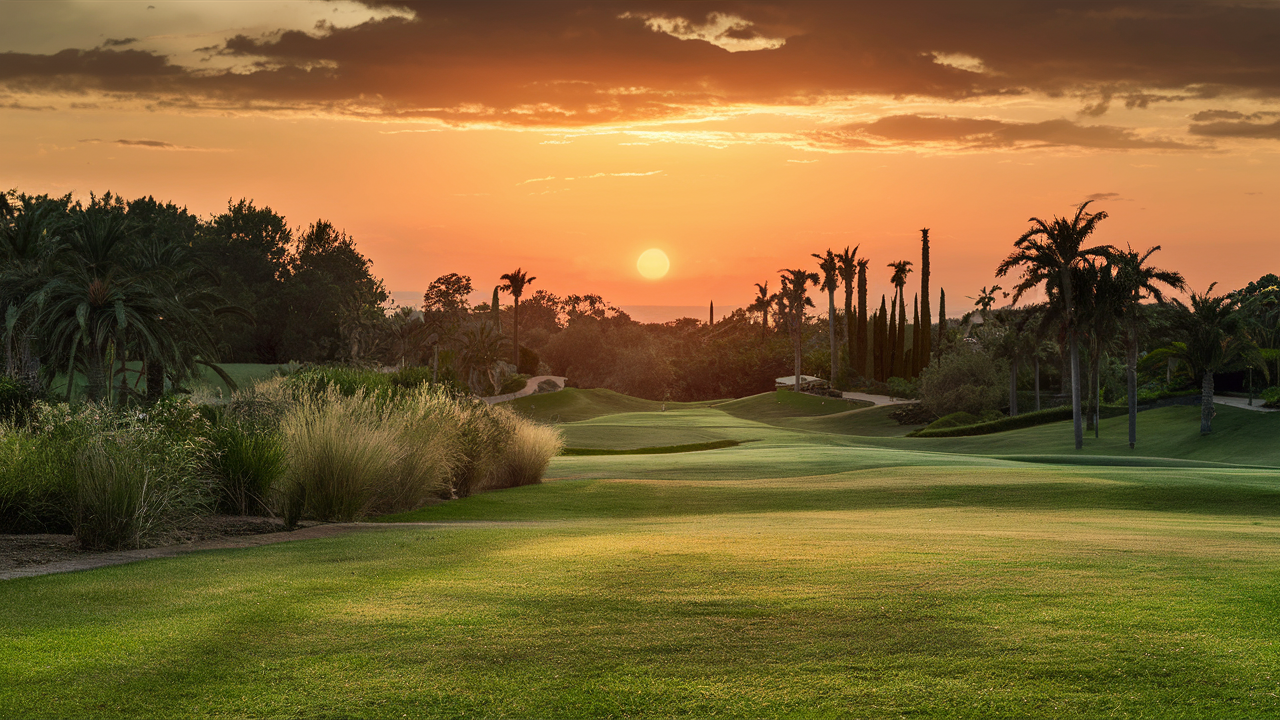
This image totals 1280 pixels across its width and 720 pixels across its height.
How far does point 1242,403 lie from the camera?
47.1 meters

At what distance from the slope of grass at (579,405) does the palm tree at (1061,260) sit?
1171 inches

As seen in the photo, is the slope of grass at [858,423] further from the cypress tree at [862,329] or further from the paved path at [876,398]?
the cypress tree at [862,329]

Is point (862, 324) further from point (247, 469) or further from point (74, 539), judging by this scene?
point (74, 539)

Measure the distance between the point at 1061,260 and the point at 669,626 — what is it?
38892 mm

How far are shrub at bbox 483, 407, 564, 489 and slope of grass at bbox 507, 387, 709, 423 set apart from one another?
37799mm

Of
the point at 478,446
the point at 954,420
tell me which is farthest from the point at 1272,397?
the point at 478,446

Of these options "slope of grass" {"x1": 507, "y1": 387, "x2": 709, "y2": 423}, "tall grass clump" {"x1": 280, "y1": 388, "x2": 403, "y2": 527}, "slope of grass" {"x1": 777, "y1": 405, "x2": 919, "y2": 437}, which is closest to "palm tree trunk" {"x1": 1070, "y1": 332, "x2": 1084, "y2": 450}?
"slope of grass" {"x1": 777, "y1": 405, "x2": 919, "y2": 437}

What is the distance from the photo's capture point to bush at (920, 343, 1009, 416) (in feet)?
189

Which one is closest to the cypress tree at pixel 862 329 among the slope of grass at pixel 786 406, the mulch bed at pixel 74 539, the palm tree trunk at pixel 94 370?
the slope of grass at pixel 786 406

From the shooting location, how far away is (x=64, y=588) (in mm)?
7992

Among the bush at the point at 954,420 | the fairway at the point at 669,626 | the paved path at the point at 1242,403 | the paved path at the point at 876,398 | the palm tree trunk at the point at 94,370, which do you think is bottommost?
the bush at the point at 954,420

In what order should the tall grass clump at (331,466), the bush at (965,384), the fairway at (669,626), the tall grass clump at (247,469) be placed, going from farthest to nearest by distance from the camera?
the bush at (965,384)
the tall grass clump at (247,469)
the tall grass clump at (331,466)
the fairway at (669,626)

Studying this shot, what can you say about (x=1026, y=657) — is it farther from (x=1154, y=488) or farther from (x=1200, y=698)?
(x=1154, y=488)

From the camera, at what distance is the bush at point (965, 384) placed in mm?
57656
